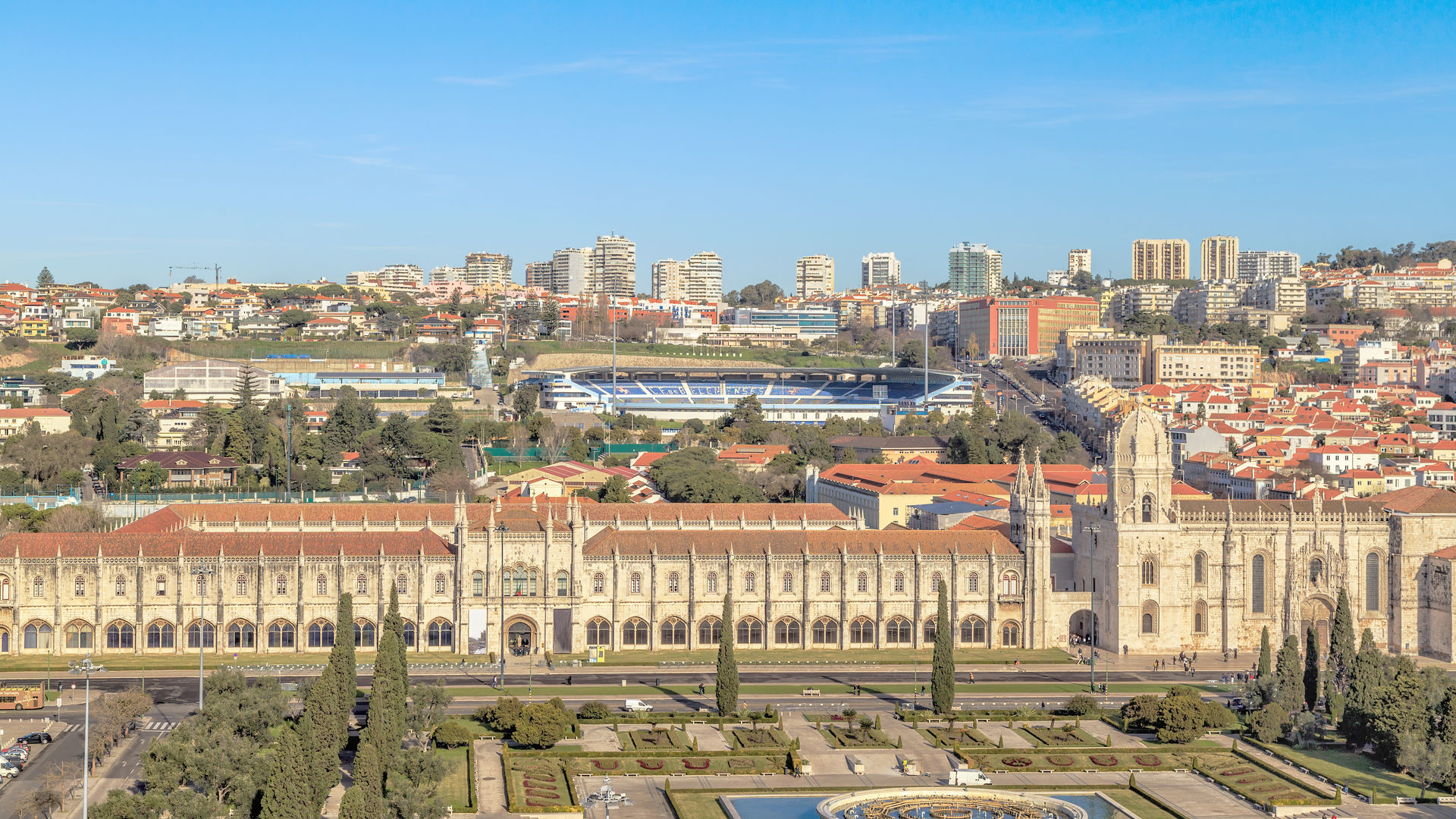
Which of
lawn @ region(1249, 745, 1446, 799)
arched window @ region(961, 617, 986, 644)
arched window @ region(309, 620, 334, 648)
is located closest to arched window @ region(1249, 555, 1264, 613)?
arched window @ region(961, 617, 986, 644)

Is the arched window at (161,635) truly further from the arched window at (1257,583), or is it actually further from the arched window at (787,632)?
the arched window at (1257,583)

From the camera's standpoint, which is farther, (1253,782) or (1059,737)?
(1059,737)

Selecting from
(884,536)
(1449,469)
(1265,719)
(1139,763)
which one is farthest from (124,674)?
(1449,469)

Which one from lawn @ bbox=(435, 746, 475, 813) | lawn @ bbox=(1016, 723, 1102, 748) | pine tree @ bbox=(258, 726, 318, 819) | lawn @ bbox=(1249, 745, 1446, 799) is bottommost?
lawn @ bbox=(1249, 745, 1446, 799)

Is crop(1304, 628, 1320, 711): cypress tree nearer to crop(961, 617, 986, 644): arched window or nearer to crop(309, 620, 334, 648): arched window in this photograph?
crop(961, 617, 986, 644): arched window

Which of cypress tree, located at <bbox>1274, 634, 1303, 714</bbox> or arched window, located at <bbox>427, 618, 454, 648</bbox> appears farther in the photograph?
arched window, located at <bbox>427, 618, 454, 648</bbox>

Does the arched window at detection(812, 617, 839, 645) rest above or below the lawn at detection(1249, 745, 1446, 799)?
above

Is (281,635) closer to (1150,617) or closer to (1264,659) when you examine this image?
(1150,617)

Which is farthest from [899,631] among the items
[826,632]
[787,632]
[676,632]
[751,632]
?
[676,632]
